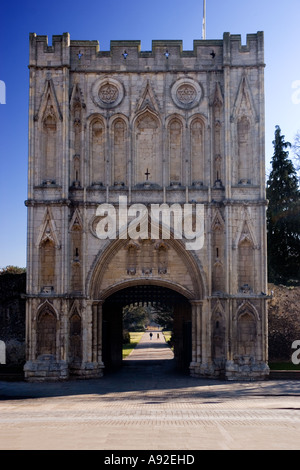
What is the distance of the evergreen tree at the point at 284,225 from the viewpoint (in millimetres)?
42250

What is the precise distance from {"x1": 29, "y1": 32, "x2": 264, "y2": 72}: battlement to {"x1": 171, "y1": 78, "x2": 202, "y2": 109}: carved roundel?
0.79 metres

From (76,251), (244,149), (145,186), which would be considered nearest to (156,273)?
(76,251)

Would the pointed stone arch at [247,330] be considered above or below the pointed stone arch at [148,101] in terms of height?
below

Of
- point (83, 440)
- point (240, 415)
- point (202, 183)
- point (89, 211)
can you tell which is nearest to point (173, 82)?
point (202, 183)

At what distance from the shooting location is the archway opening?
28484mm

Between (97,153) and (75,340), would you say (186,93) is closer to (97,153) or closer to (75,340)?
(97,153)

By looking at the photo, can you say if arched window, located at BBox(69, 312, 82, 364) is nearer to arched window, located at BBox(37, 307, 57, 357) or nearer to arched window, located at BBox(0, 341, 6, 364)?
arched window, located at BBox(37, 307, 57, 357)

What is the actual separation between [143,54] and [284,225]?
19.9 meters

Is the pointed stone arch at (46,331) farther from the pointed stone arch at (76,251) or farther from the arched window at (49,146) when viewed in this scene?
the arched window at (49,146)

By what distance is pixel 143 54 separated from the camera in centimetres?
2747

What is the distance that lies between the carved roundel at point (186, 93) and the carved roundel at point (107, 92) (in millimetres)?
2665

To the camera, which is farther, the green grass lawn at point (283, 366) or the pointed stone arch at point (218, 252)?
the green grass lawn at point (283, 366)

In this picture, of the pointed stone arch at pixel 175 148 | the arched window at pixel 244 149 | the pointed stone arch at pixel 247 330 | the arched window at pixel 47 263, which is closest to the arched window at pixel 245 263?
the pointed stone arch at pixel 247 330

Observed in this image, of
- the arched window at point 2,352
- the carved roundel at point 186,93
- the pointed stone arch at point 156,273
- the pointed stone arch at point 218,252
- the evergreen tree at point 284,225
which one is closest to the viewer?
the pointed stone arch at point 218,252
